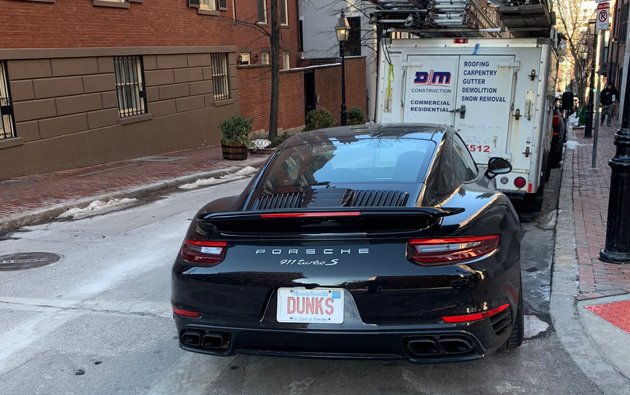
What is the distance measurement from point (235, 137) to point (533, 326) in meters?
11.6

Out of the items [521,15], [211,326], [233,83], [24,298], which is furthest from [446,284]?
[233,83]

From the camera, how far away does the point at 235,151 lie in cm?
1535

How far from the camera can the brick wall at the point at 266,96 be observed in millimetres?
21622

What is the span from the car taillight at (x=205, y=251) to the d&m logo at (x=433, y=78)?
5.70m

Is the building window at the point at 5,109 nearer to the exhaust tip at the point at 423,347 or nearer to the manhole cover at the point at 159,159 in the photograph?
the manhole cover at the point at 159,159

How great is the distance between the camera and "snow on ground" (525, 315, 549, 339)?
4.42 m

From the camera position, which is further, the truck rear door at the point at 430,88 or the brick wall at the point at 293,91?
the brick wall at the point at 293,91

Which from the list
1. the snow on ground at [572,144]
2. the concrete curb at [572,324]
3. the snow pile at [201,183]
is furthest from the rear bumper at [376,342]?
the snow on ground at [572,144]

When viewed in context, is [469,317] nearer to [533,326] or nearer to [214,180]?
[533,326]

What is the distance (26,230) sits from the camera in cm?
831

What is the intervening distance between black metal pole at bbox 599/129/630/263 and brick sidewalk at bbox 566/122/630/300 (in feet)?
0.41

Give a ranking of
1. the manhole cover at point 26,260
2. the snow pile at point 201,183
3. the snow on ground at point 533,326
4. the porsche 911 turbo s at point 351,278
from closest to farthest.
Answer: the porsche 911 turbo s at point 351,278
the snow on ground at point 533,326
the manhole cover at point 26,260
the snow pile at point 201,183

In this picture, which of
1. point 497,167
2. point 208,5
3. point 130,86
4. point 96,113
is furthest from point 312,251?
point 208,5

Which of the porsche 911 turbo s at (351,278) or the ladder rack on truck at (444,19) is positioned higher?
the ladder rack on truck at (444,19)
